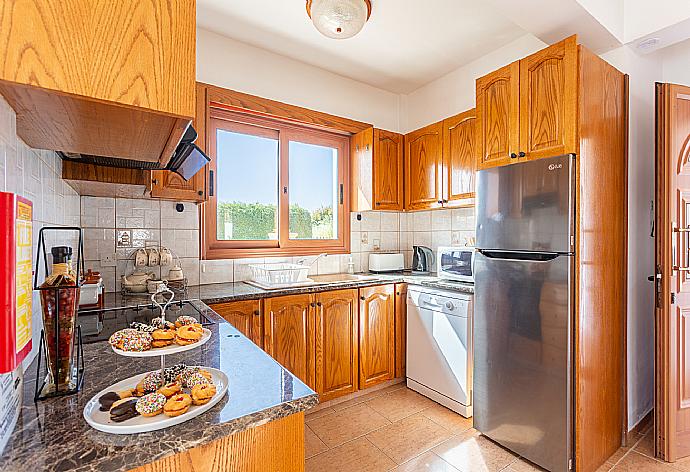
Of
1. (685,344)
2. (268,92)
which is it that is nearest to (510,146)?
(685,344)

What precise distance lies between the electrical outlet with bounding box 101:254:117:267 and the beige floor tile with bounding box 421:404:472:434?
2338 millimetres

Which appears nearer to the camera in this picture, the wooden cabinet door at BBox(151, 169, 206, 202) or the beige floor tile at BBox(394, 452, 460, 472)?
the beige floor tile at BBox(394, 452, 460, 472)

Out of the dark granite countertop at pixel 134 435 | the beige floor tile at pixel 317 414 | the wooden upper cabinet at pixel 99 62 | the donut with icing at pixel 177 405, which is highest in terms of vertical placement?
the wooden upper cabinet at pixel 99 62

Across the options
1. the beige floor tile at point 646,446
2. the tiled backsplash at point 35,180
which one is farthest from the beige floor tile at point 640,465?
the tiled backsplash at point 35,180

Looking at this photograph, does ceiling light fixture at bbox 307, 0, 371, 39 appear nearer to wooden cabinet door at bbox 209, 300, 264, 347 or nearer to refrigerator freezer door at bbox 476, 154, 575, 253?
refrigerator freezer door at bbox 476, 154, 575, 253

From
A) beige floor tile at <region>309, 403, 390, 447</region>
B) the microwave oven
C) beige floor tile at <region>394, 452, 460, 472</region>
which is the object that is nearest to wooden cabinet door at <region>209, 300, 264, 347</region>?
beige floor tile at <region>309, 403, 390, 447</region>

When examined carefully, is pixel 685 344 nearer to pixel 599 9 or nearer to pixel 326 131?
pixel 599 9

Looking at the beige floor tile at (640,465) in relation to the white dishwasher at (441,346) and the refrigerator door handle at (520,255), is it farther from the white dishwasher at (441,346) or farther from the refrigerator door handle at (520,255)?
the refrigerator door handle at (520,255)

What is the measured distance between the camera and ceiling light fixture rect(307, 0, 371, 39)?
182cm

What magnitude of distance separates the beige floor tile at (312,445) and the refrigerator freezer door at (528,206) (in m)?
1.55

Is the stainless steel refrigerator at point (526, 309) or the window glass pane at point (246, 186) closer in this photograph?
the stainless steel refrigerator at point (526, 309)

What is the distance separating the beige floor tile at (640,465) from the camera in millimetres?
1896

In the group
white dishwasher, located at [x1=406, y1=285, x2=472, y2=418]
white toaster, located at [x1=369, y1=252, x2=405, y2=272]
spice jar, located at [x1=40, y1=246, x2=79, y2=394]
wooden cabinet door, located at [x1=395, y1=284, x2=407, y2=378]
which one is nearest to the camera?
spice jar, located at [x1=40, y1=246, x2=79, y2=394]

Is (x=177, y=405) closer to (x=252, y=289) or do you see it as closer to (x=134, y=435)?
(x=134, y=435)
